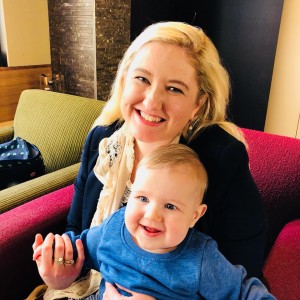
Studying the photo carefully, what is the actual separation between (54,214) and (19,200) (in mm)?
227

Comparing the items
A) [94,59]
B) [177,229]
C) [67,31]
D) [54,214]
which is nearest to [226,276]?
[177,229]

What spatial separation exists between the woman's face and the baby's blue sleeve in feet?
1.29

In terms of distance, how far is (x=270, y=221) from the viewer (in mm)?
1261

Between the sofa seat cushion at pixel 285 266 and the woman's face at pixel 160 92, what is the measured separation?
1.70 ft

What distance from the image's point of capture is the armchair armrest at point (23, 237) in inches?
45.3

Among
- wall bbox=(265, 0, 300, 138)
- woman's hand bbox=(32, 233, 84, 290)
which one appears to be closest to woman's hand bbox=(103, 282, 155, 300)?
woman's hand bbox=(32, 233, 84, 290)

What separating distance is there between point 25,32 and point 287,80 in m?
2.86

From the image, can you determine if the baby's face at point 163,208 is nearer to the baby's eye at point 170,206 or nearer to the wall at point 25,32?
the baby's eye at point 170,206

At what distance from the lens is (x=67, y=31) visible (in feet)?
12.8

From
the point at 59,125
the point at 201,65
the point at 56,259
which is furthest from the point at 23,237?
the point at 59,125

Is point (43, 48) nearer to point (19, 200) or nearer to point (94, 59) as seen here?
point (94, 59)

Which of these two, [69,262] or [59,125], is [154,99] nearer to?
[69,262]

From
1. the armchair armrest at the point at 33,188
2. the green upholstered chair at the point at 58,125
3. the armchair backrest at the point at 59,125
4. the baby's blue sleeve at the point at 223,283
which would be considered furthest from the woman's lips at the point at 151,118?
the armchair backrest at the point at 59,125

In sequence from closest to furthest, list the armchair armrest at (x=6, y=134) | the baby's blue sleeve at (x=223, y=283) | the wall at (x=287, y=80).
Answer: the baby's blue sleeve at (x=223, y=283) → the armchair armrest at (x=6, y=134) → the wall at (x=287, y=80)
